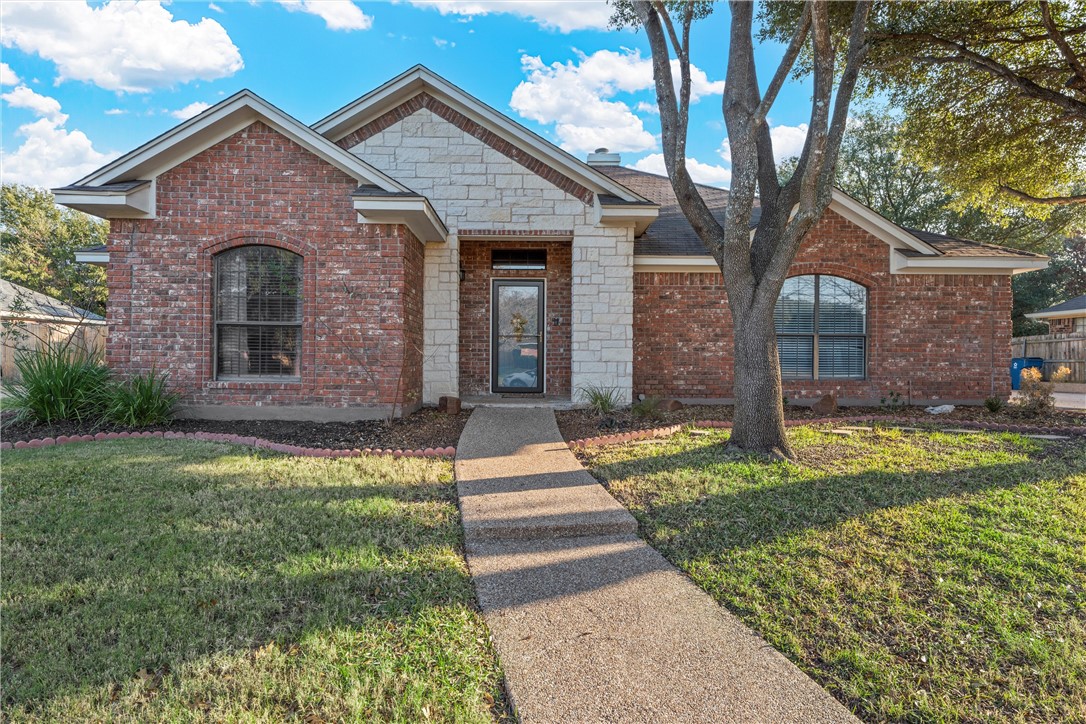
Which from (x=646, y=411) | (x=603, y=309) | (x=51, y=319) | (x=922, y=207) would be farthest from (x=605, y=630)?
(x=922, y=207)

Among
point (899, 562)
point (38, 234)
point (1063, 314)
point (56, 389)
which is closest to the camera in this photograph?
point (899, 562)

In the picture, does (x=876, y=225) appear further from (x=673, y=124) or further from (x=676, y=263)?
(x=673, y=124)

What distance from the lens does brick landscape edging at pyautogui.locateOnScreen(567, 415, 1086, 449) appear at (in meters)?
7.31

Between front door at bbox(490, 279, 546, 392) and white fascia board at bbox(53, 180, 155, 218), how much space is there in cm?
556

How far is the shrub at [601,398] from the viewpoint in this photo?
9.22 metres

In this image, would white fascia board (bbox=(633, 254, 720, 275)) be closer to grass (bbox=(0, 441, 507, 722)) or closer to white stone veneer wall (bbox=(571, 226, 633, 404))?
white stone veneer wall (bbox=(571, 226, 633, 404))

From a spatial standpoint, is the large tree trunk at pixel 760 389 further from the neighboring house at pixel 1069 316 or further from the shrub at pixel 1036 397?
the neighboring house at pixel 1069 316

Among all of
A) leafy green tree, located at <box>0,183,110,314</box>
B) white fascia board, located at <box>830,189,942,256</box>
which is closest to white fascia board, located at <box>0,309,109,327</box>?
leafy green tree, located at <box>0,183,110,314</box>

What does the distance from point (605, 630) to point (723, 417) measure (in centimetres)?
691

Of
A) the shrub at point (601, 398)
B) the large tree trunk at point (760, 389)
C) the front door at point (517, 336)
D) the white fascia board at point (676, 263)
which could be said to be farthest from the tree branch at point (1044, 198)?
the front door at point (517, 336)

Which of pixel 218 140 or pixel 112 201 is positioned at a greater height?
pixel 218 140

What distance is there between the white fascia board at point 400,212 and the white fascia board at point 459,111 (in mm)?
2125

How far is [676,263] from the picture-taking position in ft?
34.0

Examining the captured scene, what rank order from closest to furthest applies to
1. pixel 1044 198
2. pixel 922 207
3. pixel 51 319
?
1. pixel 1044 198
2. pixel 51 319
3. pixel 922 207
